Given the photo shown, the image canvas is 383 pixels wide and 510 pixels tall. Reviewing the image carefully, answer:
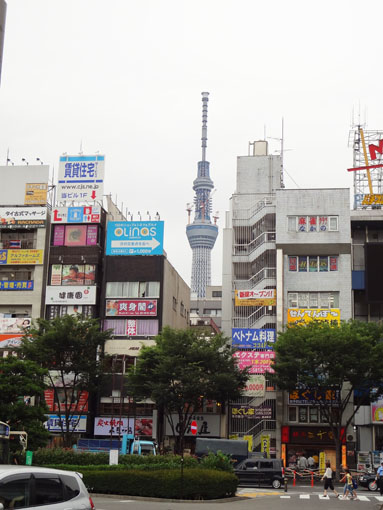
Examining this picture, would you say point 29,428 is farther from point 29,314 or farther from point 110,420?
point 29,314

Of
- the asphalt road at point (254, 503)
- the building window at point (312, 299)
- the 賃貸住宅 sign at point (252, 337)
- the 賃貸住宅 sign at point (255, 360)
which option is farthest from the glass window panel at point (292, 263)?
the asphalt road at point (254, 503)

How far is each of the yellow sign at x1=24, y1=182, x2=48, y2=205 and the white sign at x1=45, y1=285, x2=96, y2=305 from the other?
827 cm

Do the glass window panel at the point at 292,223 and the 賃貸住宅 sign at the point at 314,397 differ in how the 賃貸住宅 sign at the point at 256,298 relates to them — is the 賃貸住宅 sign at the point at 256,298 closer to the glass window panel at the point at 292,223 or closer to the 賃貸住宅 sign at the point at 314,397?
the glass window panel at the point at 292,223

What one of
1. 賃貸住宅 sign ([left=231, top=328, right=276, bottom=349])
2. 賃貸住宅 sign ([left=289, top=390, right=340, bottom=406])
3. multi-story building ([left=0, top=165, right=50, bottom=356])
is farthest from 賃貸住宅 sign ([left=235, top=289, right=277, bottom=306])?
multi-story building ([left=0, top=165, right=50, bottom=356])

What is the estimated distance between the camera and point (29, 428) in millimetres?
38375

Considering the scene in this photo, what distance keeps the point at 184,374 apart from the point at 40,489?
41.0 m

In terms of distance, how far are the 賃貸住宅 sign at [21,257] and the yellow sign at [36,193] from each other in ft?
15.4

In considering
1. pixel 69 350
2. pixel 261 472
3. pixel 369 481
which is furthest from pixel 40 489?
pixel 69 350

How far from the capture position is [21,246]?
217 ft

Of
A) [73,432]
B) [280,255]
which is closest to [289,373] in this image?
[280,255]

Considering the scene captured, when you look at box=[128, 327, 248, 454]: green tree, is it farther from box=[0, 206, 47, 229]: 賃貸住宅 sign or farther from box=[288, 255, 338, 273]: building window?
box=[0, 206, 47, 229]: 賃貸住宅 sign

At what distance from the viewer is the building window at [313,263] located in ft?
215

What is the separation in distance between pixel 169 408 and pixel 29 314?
1703 centimetres

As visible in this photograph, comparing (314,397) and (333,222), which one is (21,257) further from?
(314,397)
